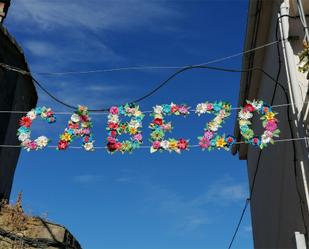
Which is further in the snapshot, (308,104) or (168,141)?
(168,141)

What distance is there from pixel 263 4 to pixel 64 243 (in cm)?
622

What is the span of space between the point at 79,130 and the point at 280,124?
12.2 ft

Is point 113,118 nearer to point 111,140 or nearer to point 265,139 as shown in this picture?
point 111,140

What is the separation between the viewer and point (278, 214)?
27.0ft

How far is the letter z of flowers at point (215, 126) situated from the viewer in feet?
19.8

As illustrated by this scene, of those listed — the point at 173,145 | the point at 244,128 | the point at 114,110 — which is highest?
the point at 114,110

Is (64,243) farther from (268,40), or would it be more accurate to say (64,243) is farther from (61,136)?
(268,40)

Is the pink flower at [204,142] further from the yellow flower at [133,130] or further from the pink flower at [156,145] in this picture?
the yellow flower at [133,130]

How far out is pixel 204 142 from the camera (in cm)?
604

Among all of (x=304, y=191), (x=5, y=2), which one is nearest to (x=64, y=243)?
(x=304, y=191)

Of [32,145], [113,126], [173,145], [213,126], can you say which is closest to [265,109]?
[213,126]

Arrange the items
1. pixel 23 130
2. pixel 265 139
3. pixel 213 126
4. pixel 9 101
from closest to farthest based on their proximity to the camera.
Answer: pixel 265 139
pixel 213 126
pixel 23 130
pixel 9 101

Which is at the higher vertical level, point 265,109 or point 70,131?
point 265,109

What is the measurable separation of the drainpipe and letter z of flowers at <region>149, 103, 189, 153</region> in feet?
5.22
